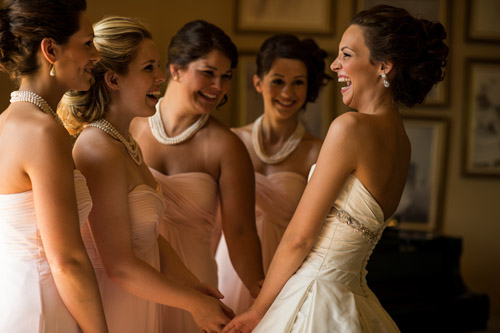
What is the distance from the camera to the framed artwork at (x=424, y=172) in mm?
5727

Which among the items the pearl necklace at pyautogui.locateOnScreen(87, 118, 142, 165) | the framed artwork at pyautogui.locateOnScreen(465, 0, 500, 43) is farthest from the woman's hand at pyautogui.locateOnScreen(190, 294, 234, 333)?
the framed artwork at pyautogui.locateOnScreen(465, 0, 500, 43)

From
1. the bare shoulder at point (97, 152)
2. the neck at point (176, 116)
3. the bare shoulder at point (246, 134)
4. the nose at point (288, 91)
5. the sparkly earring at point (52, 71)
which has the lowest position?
the bare shoulder at point (97, 152)

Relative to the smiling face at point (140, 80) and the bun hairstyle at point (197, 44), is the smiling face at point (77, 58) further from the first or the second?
the bun hairstyle at point (197, 44)

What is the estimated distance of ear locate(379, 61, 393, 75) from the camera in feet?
6.32

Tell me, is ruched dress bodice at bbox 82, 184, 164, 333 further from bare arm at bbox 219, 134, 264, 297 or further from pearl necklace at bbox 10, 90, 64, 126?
bare arm at bbox 219, 134, 264, 297

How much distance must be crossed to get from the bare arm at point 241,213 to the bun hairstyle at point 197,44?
15.9 inches

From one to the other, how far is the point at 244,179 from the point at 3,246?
1.13 m

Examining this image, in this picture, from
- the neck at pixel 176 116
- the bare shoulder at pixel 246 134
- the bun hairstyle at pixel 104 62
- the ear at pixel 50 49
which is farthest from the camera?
the bare shoulder at pixel 246 134

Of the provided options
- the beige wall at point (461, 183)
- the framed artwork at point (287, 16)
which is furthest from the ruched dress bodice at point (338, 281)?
the framed artwork at point (287, 16)

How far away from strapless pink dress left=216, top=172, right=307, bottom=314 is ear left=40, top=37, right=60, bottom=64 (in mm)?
1430

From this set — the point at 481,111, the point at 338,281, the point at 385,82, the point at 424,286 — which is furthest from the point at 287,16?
the point at 338,281

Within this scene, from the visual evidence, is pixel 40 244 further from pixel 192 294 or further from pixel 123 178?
pixel 192 294

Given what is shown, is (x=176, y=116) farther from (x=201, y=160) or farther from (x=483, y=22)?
(x=483, y=22)

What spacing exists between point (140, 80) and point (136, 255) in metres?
0.61
